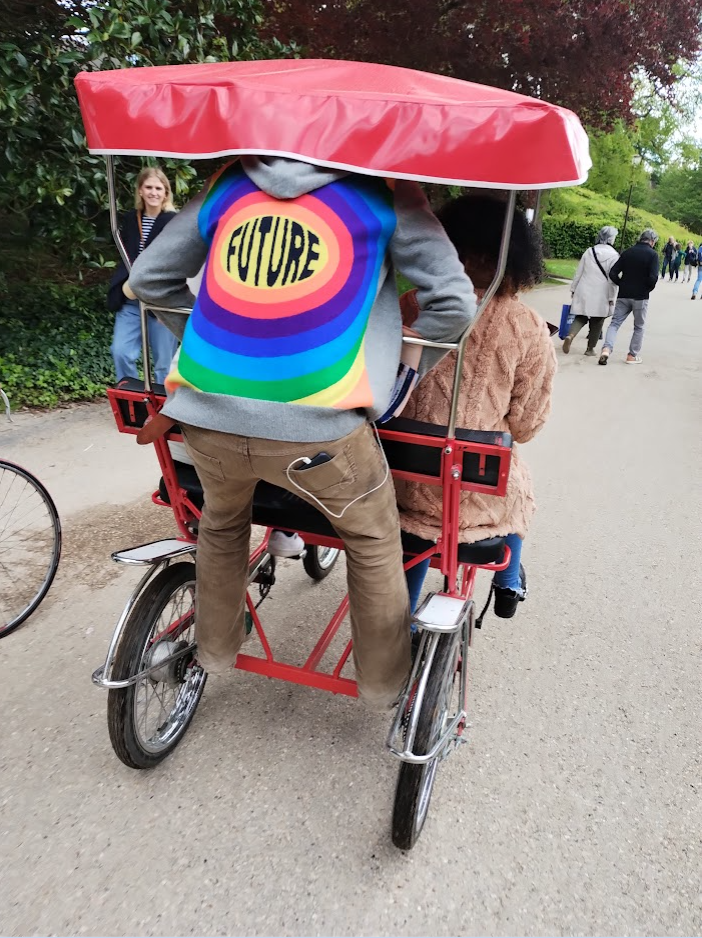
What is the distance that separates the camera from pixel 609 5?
849cm

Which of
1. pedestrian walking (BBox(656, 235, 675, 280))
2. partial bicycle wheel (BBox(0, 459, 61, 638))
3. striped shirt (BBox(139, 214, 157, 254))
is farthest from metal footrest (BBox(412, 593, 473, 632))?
pedestrian walking (BBox(656, 235, 675, 280))

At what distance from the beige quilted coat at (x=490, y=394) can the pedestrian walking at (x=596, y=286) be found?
759 cm

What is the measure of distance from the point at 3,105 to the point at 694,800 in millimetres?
5686

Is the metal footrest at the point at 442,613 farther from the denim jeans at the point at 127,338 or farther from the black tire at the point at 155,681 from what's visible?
the denim jeans at the point at 127,338

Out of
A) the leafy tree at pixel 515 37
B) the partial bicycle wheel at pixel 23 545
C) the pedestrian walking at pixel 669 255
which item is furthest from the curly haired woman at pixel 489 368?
the pedestrian walking at pixel 669 255

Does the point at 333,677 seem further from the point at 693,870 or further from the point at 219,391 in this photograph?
the point at 693,870

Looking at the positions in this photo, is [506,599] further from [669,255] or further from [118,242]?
[669,255]

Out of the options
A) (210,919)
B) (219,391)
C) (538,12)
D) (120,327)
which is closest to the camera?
(219,391)

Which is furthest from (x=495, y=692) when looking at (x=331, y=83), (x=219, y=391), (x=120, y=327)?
(x=120, y=327)

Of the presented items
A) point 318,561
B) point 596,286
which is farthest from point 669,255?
point 318,561

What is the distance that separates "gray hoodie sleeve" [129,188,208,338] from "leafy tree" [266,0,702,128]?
7.37m

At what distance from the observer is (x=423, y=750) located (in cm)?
194

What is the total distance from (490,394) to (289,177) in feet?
3.03

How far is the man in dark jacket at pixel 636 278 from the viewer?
28.4ft
